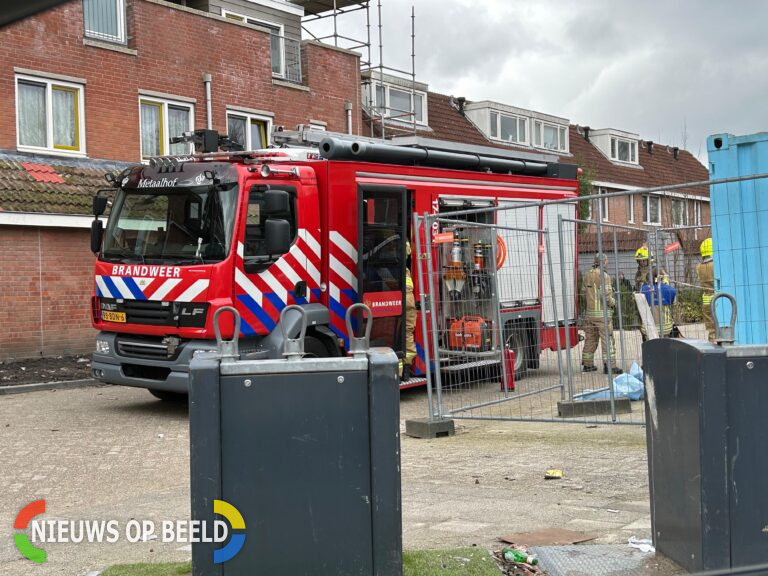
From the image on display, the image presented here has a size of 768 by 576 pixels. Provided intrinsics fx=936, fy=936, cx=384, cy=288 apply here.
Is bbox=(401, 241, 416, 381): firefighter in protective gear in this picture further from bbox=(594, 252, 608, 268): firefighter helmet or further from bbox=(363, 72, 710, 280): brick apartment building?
bbox=(363, 72, 710, 280): brick apartment building

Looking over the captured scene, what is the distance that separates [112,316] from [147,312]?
0.64 meters

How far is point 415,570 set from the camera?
460cm

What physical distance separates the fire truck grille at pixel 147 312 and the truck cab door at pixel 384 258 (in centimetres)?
241

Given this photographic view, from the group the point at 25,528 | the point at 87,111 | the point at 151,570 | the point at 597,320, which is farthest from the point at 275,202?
the point at 87,111

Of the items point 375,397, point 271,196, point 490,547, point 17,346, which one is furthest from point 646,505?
point 17,346

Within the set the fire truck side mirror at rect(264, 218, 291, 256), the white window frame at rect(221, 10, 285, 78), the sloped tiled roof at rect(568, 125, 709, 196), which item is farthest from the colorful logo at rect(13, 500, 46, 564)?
the sloped tiled roof at rect(568, 125, 709, 196)

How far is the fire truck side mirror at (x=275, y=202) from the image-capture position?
10.7 m

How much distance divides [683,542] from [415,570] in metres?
1.29

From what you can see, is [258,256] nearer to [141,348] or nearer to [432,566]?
[141,348]

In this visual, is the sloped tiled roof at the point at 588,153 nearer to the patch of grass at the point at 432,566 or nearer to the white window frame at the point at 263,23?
the white window frame at the point at 263,23

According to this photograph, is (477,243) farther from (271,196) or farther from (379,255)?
(271,196)

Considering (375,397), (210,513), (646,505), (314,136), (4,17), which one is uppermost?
(314,136)

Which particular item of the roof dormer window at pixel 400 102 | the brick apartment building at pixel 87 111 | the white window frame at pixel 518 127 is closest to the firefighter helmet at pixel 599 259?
the brick apartment building at pixel 87 111

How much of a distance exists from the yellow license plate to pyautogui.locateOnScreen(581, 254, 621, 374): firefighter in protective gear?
5413 mm
